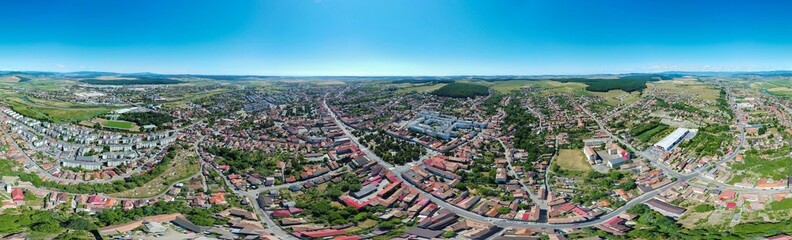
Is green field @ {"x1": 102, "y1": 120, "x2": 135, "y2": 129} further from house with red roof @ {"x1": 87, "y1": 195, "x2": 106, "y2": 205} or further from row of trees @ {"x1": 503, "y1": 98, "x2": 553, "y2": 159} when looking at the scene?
row of trees @ {"x1": 503, "y1": 98, "x2": 553, "y2": 159}

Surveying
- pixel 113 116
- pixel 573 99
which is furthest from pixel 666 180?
pixel 113 116

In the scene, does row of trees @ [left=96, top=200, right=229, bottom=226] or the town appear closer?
row of trees @ [left=96, top=200, right=229, bottom=226]

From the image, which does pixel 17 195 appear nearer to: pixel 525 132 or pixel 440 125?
pixel 440 125

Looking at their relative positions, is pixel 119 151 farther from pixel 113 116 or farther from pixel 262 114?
pixel 262 114

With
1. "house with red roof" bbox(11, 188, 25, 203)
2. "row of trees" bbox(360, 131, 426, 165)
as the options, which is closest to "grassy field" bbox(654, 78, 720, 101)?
"row of trees" bbox(360, 131, 426, 165)

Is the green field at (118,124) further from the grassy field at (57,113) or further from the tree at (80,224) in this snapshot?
the tree at (80,224)

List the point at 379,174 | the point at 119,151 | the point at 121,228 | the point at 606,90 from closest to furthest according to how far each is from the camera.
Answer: the point at 121,228
the point at 379,174
the point at 119,151
the point at 606,90

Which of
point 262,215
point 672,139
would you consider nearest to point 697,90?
point 672,139
